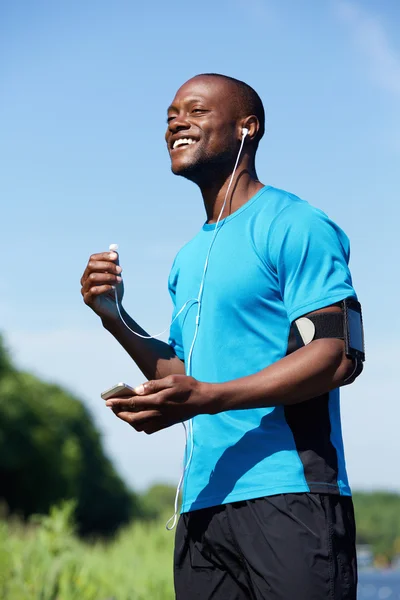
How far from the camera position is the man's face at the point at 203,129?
325 cm

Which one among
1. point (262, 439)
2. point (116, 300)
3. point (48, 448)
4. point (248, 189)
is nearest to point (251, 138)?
point (248, 189)

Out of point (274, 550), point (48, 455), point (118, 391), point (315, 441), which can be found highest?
point (48, 455)

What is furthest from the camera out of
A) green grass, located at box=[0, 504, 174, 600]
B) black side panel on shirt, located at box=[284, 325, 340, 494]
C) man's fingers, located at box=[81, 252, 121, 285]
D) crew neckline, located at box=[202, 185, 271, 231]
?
green grass, located at box=[0, 504, 174, 600]

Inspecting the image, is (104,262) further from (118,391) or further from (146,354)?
(118,391)

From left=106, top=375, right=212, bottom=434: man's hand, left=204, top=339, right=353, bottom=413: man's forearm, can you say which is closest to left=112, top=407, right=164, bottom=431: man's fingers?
left=106, top=375, right=212, bottom=434: man's hand

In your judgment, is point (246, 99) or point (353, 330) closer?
point (353, 330)

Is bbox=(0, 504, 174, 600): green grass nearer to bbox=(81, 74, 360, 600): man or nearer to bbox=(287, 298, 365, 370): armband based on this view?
bbox=(81, 74, 360, 600): man

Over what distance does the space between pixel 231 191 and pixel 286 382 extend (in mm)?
902

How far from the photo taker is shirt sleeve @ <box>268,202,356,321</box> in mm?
2773

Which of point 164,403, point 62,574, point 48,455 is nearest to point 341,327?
point 164,403

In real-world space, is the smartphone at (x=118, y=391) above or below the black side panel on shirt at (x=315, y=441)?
above

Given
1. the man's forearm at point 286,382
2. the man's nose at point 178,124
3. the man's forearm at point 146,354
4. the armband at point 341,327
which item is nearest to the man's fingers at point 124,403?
Result: the man's forearm at point 286,382

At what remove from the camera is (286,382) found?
2.64 meters

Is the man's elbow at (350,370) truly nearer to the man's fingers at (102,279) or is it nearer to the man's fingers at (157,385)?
the man's fingers at (157,385)
